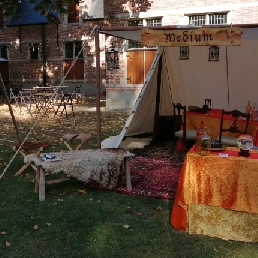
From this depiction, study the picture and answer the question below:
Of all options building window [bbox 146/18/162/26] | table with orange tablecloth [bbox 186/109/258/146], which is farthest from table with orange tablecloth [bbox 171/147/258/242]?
building window [bbox 146/18/162/26]

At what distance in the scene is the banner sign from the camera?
461cm

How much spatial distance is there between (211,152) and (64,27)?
17637 mm

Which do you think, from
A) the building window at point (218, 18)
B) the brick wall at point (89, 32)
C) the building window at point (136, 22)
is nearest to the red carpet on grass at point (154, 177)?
the brick wall at point (89, 32)

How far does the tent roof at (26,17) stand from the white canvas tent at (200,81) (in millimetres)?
13348

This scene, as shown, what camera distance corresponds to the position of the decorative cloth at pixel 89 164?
476cm

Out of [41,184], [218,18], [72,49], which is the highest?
[218,18]

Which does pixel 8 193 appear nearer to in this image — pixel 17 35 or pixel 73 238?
pixel 73 238

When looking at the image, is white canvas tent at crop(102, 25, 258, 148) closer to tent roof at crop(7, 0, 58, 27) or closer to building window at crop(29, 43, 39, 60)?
tent roof at crop(7, 0, 58, 27)

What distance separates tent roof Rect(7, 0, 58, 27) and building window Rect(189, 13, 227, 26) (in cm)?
936

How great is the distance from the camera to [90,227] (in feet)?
13.2

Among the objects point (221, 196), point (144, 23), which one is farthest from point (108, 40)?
point (221, 196)

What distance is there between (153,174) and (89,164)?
1.26 m

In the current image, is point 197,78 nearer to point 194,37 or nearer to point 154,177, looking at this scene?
point 154,177

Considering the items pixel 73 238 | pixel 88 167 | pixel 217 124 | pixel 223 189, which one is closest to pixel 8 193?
pixel 88 167
